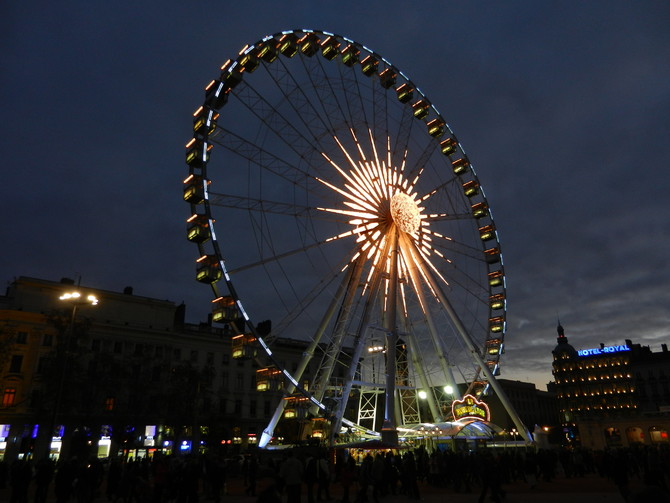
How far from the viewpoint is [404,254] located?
37.1 metres

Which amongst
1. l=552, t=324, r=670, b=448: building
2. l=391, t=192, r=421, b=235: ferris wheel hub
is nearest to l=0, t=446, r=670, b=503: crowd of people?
l=391, t=192, r=421, b=235: ferris wheel hub

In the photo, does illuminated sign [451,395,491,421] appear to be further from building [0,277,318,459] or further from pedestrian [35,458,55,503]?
pedestrian [35,458,55,503]

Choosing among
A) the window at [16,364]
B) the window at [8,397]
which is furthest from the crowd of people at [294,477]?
the window at [16,364]

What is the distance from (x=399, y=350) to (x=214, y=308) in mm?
21150

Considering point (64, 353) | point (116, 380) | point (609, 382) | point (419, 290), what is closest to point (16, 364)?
point (116, 380)

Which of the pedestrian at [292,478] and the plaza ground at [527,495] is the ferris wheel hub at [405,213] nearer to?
the plaza ground at [527,495]

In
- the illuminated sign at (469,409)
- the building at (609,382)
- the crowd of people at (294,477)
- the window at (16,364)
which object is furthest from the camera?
the building at (609,382)

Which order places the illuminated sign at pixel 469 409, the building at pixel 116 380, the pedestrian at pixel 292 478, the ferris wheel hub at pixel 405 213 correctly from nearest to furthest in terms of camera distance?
the pedestrian at pixel 292 478 → the ferris wheel hub at pixel 405 213 → the illuminated sign at pixel 469 409 → the building at pixel 116 380

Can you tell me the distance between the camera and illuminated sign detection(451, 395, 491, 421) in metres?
37.6

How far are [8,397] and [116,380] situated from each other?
12933mm

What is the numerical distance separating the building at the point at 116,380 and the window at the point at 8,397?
86 mm

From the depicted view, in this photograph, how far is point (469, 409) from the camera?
3772 centimetres

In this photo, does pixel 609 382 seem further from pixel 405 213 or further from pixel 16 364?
pixel 16 364

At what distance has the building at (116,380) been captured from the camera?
45.2 m
